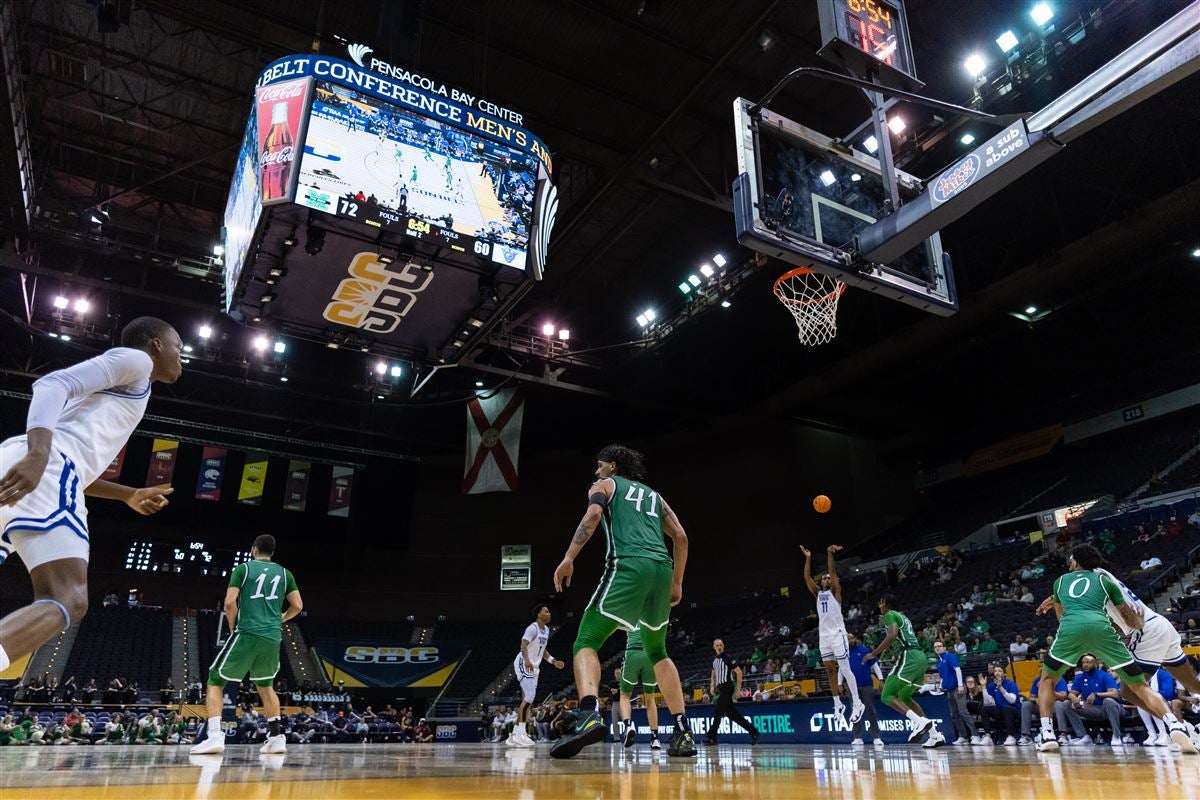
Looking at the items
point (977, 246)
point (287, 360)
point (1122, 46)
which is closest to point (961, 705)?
point (1122, 46)

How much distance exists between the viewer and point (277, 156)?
966 cm

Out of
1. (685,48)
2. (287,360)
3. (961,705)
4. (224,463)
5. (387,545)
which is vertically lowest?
(961,705)

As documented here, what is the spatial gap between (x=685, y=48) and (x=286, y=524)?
21248 millimetres

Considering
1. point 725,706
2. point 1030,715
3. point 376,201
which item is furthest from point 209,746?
point 1030,715

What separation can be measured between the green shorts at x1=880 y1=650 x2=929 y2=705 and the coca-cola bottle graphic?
9157 millimetres

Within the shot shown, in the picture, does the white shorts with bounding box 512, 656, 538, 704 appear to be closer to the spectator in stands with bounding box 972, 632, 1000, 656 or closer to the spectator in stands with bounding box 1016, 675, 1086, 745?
the spectator in stands with bounding box 1016, 675, 1086, 745

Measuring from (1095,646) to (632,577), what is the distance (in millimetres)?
4212

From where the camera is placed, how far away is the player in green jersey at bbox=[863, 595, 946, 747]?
29.7ft

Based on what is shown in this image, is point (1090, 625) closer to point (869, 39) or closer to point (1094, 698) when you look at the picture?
point (1094, 698)

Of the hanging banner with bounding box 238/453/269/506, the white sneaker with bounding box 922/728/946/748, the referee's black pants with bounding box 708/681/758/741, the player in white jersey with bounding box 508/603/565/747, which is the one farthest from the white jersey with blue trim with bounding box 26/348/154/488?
the hanging banner with bounding box 238/453/269/506

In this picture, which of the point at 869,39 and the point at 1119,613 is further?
the point at 869,39

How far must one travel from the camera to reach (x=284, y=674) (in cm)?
2631

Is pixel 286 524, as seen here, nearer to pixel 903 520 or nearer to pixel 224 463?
Result: pixel 224 463

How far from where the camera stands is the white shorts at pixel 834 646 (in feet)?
34.1
